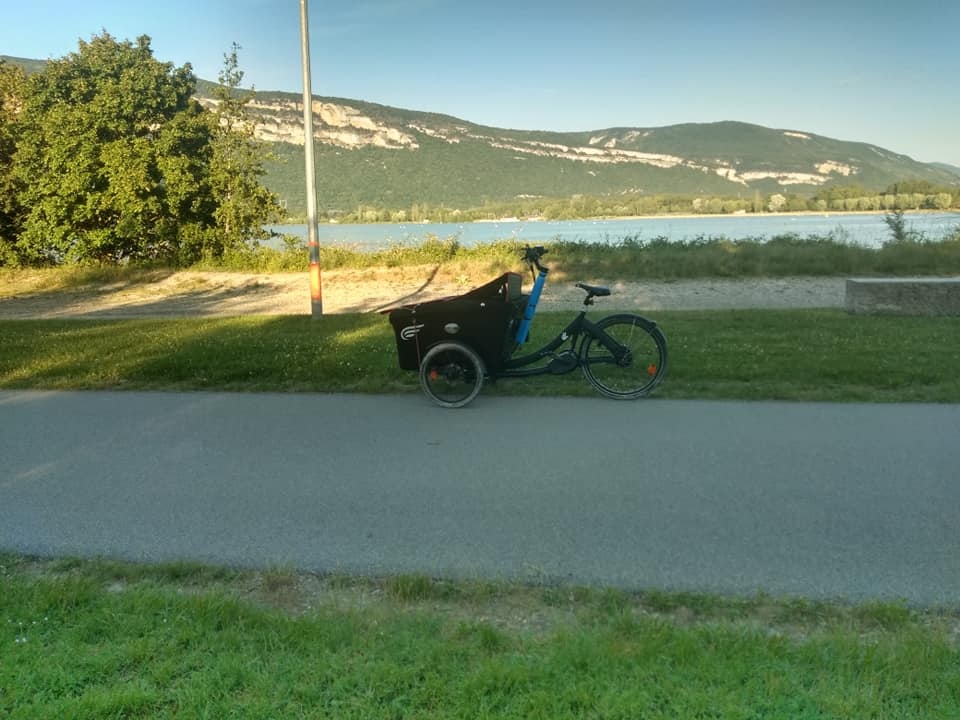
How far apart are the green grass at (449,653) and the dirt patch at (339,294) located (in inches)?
433

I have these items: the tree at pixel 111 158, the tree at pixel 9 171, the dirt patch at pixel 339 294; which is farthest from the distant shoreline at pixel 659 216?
the tree at pixel 9 171

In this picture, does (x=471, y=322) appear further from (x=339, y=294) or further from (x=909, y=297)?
(x=339, y=294)

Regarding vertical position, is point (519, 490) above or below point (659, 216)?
below

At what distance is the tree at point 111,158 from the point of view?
2214 centimetres

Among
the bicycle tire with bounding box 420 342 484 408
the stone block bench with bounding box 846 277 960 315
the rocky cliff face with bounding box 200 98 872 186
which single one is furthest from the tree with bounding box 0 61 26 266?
the stone block bench with bounding box 846 277 960 315

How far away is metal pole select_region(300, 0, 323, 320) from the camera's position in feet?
42.4

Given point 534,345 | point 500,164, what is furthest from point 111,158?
point 500,164

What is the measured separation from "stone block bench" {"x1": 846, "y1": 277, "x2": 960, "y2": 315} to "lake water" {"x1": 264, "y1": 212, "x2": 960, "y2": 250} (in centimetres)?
949

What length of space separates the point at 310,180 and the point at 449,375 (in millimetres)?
6871

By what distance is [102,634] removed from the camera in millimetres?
3416

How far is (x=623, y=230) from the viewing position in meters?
25.4

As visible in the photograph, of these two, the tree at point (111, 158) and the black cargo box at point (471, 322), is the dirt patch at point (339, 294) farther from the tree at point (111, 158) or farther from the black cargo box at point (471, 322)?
the black cargo box at point (471, 322)

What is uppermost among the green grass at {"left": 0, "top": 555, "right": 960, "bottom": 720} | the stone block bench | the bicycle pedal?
the stone block bench

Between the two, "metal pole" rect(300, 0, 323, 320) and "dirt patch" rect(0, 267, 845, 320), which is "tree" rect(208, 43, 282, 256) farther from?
"metal pole" rect(300, 0, 323, 320)
